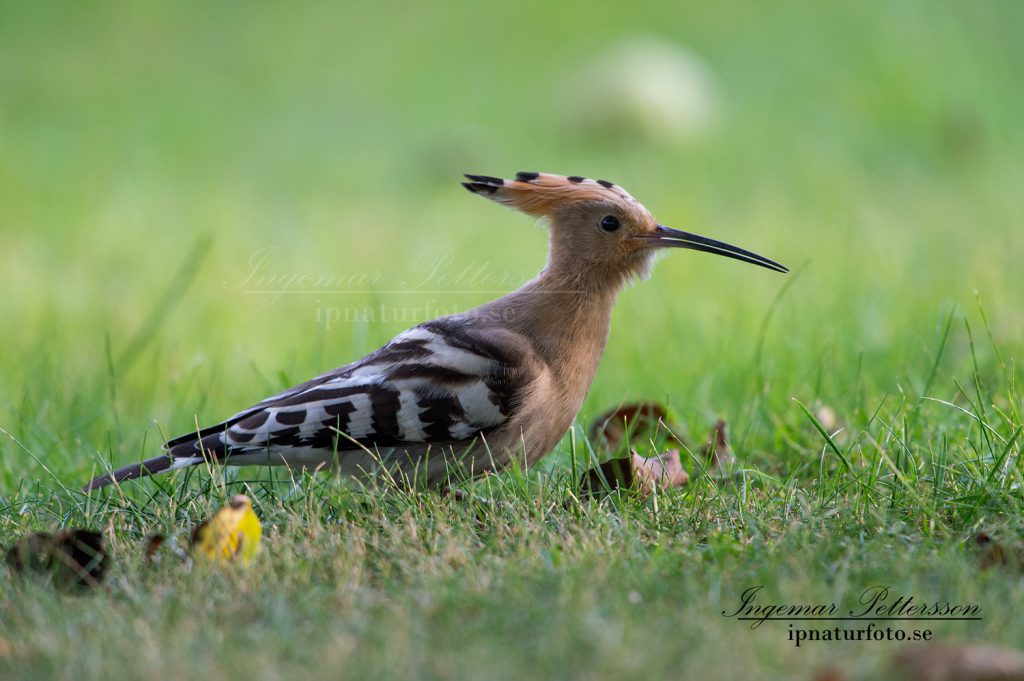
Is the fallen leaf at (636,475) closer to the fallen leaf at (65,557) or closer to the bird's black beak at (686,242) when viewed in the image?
the bird's black beak at (686,242)

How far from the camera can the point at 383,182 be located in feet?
21.5

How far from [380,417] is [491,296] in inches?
86.5

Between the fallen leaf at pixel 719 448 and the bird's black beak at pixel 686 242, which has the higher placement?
the bird's black beak at pixel 686 242

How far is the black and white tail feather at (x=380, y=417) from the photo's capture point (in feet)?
8.59

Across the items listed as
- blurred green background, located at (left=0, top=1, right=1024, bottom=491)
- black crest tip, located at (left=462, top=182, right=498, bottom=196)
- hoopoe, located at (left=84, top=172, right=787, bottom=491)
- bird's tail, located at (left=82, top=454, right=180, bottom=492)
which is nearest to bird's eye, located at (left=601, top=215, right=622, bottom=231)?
hoopoe, located at (left=84, top=172, right=787, bottom=491)

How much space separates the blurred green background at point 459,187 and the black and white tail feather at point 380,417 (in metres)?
0.53

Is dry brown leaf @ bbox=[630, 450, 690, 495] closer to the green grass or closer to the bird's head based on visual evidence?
the green grass

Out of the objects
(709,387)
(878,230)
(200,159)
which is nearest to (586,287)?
(709,387)

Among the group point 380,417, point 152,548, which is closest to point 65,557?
point 152,548

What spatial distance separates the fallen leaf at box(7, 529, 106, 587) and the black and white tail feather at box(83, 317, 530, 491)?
0.42 m

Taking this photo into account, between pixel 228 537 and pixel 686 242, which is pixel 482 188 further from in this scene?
pixel 228 537

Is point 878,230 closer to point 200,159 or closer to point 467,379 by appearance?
point 467,379

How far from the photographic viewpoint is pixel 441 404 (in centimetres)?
263

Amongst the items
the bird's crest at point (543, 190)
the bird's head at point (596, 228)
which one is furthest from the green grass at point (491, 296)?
the bird's crest at point (543, 190)
